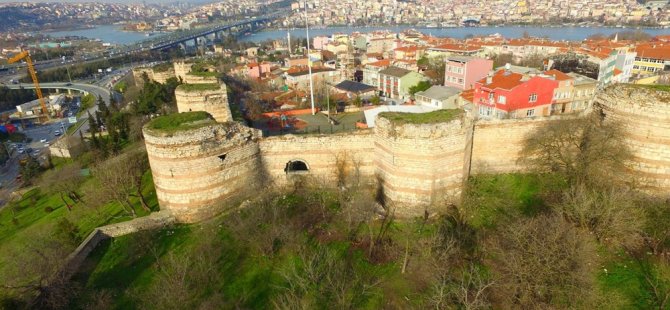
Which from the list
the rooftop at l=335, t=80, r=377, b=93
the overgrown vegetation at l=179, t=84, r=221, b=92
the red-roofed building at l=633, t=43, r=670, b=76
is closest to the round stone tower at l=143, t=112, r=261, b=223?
the overgrown vegetation at l=179, t=84, r=221, b=92

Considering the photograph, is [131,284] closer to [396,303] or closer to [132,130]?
[396,303]

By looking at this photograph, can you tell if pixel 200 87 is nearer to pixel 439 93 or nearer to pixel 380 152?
pixel 380 152

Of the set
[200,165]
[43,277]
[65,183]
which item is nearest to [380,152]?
[200,165]

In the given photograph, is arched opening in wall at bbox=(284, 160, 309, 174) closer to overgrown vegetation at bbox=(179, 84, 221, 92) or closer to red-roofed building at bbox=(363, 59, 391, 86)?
overgrown vegetation at bbox=(179, 84, 221, 92)

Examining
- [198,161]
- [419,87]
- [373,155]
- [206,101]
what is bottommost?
[419,87]

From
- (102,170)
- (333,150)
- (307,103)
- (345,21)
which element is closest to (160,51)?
(307,103)

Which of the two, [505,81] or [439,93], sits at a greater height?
[505,81]
